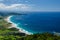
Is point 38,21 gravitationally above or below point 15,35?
above

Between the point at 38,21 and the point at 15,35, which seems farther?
the point at 38,21

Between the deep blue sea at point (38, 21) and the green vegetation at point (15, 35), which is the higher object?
the deep blue sea at point (38, 21)

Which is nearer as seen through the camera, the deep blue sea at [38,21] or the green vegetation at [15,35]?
the green vegetation at [15,35]

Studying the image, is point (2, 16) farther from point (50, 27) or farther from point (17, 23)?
point (50, 27)

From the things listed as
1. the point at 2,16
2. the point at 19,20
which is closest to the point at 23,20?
the point at 19,20
